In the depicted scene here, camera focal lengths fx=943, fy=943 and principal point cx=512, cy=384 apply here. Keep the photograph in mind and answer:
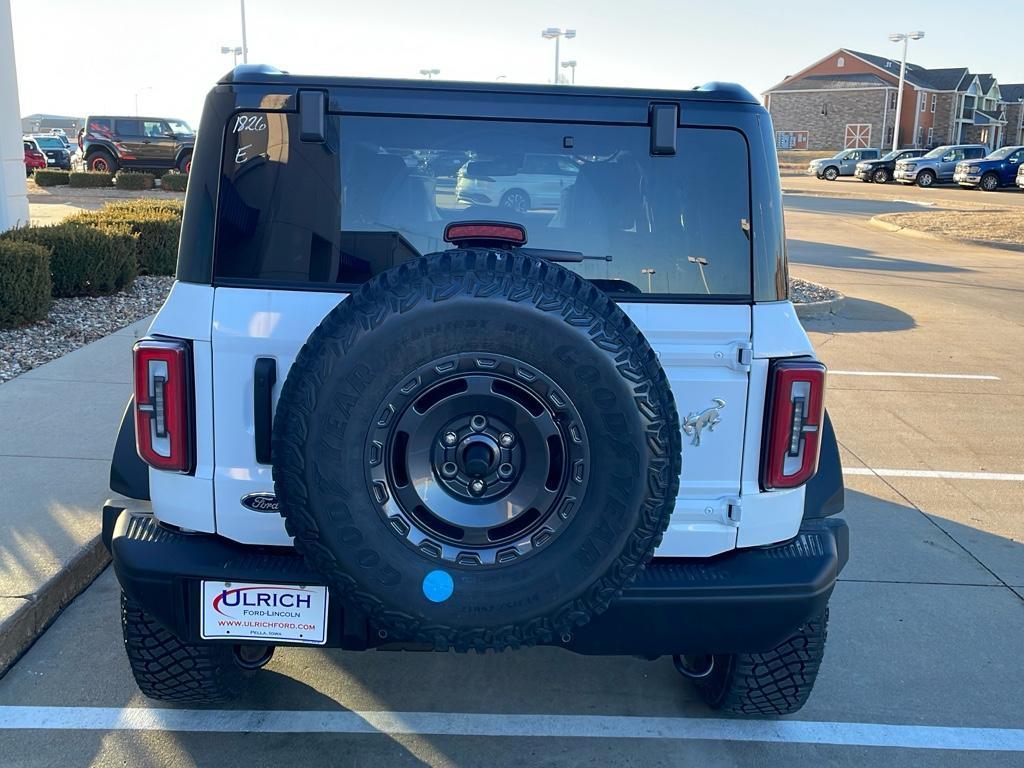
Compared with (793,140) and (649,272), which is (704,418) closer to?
(649,272)

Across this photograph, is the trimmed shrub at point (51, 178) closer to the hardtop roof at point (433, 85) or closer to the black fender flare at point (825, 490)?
the hardtop roof at point (433, 85)

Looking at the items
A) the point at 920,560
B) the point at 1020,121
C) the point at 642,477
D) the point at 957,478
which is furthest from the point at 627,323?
the point at 1020,121

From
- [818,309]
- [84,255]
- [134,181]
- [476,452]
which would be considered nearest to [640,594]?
[476,452]

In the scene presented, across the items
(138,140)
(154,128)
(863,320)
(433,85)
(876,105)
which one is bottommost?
(863,320)

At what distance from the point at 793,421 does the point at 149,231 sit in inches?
401

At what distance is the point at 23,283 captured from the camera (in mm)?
8008

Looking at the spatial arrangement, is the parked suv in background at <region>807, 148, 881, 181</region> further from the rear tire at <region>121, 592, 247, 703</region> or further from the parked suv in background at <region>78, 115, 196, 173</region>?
the rear tire at <region>121, 592, 247, 703</region>

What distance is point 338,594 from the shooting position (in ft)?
7.66

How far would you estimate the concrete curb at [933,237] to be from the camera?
19.4 m

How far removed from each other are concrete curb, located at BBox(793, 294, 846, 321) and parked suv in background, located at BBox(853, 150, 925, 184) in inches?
1537

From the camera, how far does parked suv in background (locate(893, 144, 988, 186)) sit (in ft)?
140

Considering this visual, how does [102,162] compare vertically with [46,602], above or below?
above

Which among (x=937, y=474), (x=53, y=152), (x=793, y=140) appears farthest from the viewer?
(x=793, y=140)

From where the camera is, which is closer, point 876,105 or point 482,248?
point 482,248
